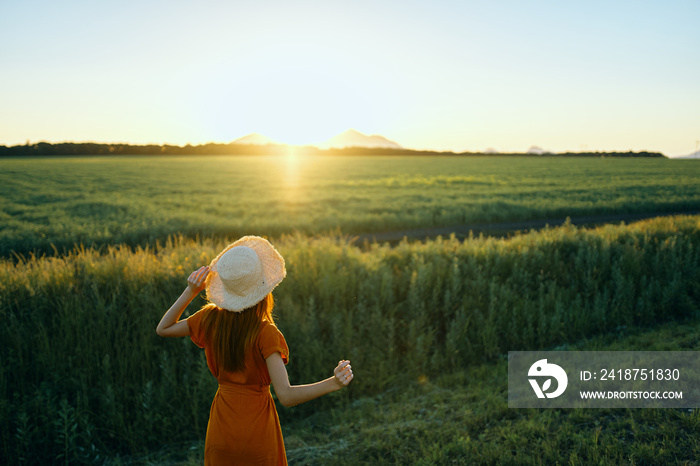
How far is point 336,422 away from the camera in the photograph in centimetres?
529

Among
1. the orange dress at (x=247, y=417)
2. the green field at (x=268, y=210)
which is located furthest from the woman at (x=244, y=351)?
the green field at (x=268, y=210)

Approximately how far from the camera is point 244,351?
251cm

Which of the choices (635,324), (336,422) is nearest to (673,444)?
(336,422)

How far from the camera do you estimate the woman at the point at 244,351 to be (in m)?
2.43

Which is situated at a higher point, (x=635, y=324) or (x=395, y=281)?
(x=395, y=281)

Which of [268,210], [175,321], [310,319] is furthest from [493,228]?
[175,321]

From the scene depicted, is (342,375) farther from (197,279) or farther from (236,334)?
(197,279)

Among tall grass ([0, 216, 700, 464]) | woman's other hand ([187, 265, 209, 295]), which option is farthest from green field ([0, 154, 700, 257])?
woman's other hand ([187, 265, 209, 295])

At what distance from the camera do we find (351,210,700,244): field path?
59.8 ft

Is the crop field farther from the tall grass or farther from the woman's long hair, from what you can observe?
the woman's long hair

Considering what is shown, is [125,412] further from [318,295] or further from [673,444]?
[673,444]

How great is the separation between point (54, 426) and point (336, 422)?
3.26m

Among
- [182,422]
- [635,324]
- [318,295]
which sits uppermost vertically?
[318,295]

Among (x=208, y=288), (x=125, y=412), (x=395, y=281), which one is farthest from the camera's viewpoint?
(x=395, y=281)
